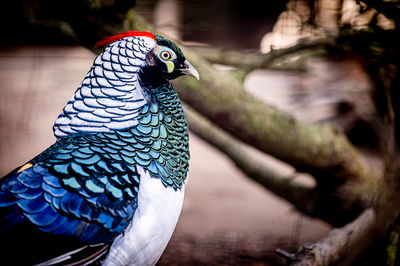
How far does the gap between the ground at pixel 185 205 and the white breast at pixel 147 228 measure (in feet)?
2.99

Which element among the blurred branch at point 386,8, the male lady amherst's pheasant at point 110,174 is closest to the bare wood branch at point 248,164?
the blurred branch at point 386,8

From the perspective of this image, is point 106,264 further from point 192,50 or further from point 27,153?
point 27,153

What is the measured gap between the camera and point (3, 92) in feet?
6.27

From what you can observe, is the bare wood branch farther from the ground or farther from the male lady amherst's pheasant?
the male lady amherst's pheasant

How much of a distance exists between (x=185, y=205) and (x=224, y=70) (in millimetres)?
1228

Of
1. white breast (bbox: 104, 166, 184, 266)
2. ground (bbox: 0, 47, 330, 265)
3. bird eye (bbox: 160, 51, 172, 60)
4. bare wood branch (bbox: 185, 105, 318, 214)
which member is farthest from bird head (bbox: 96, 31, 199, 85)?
bare wood branch (bbox: 185, 105, 318, 214)

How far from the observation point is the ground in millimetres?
1885

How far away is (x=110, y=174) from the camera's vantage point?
917 mm

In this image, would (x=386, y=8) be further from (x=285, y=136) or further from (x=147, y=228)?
(x=147, y=228)

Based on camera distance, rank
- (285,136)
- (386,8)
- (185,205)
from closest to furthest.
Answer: (386,8), (285,136), (185,205)

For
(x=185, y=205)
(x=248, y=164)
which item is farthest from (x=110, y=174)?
(x=185, y=205)

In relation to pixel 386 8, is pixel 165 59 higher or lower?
lower

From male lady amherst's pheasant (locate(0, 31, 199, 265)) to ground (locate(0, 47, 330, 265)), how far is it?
31.7 inches

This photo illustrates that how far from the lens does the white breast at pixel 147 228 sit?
2.99ft
